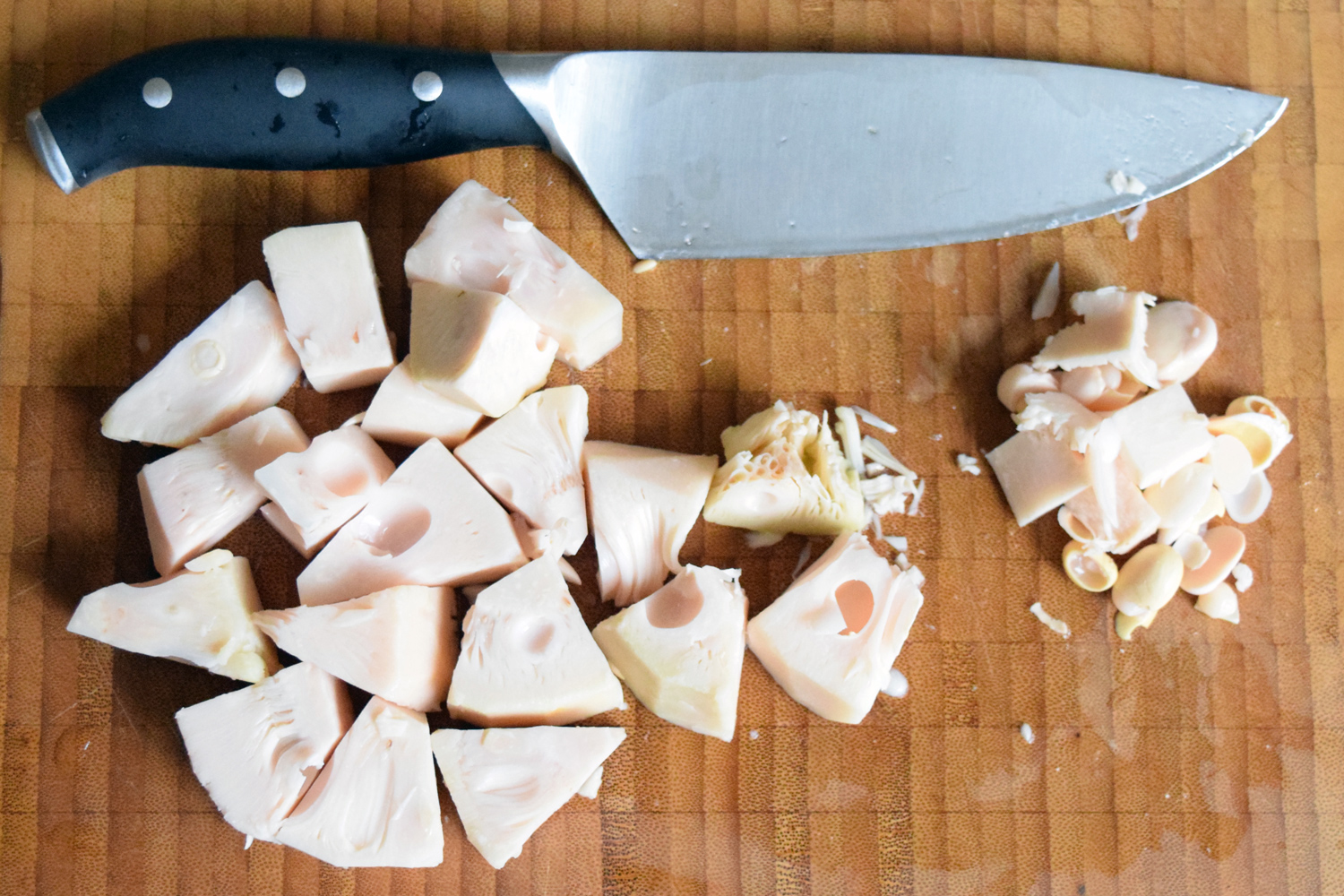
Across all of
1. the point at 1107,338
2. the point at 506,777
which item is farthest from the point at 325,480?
the point at 1107,338

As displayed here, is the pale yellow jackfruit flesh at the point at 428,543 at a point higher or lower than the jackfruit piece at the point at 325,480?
lower

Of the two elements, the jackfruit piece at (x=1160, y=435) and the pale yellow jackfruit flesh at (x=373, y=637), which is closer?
the pale yellow jackfruit flesh at (x=373, y=637)

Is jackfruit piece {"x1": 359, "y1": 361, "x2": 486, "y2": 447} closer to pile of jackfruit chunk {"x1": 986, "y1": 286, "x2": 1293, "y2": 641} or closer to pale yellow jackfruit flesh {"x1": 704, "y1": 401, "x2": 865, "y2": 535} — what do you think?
pale yellow jackfruit flesh {"x1": 704, "y1": 401, "x2": 865, "y2": 535}

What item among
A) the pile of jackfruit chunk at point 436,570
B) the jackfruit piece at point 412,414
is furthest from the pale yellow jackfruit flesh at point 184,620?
the jackfruit piece at point 412,414

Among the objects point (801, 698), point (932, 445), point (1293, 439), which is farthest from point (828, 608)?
point (1293, 439)

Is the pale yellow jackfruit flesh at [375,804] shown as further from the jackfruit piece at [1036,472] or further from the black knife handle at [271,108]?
the jackfruit piece at [1036,472]

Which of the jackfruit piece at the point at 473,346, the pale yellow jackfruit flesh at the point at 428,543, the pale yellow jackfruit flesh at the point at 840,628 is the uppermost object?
the jackfruit piece at the point at 473,346

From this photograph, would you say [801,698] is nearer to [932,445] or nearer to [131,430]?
[932,445]
